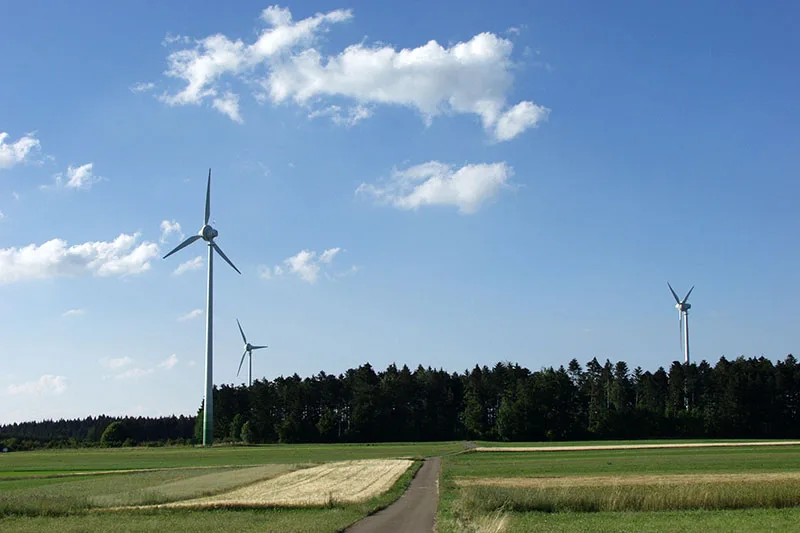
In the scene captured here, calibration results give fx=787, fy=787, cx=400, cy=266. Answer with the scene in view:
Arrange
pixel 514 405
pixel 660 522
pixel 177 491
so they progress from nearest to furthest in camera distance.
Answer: pixel 660 522
pixel 177 491
pixel 514 405

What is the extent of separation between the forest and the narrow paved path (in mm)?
112142

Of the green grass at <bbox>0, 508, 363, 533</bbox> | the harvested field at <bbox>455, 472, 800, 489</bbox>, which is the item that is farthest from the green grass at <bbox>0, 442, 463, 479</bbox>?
the green grass at <bbox>0, 508, 363, 533</bbox>

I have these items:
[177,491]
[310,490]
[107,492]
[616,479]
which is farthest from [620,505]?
[107,492]

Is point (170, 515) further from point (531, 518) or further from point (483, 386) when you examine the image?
point (483, 386)

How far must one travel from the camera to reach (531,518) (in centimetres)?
A: 3503

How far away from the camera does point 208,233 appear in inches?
5192

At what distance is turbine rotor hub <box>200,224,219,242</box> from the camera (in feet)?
431

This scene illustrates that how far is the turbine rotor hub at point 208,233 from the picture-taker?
132 metres

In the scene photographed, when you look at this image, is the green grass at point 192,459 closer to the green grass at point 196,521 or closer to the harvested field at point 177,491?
the harvested field at point 177,491

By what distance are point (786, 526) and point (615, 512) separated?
8.29 metres

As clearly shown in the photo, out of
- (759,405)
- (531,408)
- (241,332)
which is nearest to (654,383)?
(759,405)

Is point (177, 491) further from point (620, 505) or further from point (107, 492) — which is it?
point (620, 505)

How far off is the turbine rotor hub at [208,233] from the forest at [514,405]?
54.0m

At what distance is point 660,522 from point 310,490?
2507 cm
